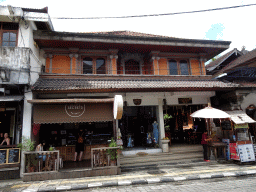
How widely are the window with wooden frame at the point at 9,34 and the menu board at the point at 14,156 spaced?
5.58m

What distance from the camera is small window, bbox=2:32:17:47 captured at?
9.44 metres

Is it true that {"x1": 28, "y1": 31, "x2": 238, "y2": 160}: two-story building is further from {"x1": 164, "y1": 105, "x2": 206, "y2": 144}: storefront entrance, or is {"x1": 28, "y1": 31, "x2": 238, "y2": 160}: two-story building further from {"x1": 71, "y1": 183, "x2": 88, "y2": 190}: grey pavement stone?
{"x1": 71, "y1": 183, "x2": 88, "y2": 190}: grey pavement stone

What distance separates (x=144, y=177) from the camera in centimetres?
745

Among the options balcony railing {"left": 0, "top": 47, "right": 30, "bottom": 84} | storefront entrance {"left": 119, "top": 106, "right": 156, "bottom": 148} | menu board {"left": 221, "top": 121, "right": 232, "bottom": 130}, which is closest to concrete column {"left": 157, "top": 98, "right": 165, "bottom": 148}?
storefront entrance {"left": 119, "top": 106, "right": 156, "bottom": 148}

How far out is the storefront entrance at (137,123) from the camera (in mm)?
12539

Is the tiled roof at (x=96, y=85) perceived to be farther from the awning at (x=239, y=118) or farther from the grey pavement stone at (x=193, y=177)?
the grey pavement stone at (x=193, y=177)

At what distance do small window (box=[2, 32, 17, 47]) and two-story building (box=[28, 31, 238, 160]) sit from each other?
3.78 feet

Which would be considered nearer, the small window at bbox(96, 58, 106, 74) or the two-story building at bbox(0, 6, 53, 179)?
the two-story building at bbox(0, 6, 53, 179)

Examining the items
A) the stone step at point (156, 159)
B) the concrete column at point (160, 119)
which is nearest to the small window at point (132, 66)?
the concrete column at point (160, 119)

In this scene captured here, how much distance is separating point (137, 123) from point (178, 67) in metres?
5.49

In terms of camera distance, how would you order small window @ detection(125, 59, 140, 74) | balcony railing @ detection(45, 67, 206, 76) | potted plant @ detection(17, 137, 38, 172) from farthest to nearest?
small window @ detection(125, 59, 140, 74) → balcony railing @ detection(45, 67, 206, 76) → potted plant @ detection(17, 137, 38, 172)

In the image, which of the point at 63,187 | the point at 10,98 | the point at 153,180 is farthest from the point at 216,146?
the point at 10,98

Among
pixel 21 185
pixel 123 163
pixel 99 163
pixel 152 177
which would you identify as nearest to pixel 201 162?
pixel 152 177

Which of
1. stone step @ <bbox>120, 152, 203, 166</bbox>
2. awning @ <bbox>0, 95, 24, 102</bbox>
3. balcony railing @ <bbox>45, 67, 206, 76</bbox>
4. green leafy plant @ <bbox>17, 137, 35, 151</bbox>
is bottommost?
stone step @ <bbox>120, 152, 203, 166</bbox>
